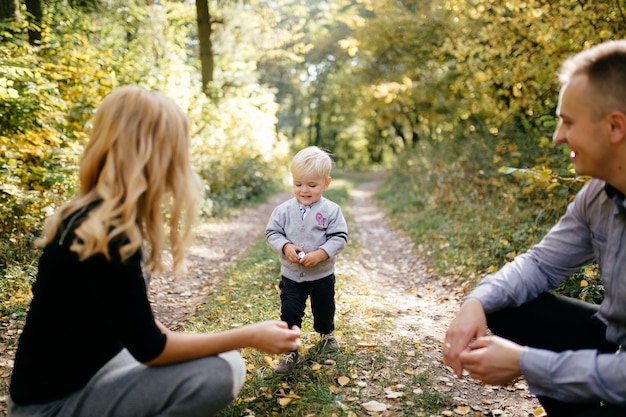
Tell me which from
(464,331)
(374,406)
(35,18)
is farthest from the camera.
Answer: (35,18)

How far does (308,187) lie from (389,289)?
2834mm

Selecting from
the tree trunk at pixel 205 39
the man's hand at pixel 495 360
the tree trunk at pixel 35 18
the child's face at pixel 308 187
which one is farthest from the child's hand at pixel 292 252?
the tree trunk at pixel 205 39

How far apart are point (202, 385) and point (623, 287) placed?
1.90 metres

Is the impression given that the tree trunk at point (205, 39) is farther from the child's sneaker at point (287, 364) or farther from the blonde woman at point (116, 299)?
the blonde woman at point (116, 299)

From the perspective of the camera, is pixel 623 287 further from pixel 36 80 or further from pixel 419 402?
pixel 36 80

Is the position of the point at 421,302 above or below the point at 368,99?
→ below

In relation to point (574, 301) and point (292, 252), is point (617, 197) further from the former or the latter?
point (292, 252)

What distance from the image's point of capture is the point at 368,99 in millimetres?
19422

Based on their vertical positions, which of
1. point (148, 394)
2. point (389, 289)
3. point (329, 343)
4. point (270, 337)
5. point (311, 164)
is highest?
point (311, 164)

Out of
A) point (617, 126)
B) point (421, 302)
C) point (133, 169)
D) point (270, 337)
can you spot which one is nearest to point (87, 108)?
point (421, 302)

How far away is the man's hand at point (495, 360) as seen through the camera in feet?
6.49

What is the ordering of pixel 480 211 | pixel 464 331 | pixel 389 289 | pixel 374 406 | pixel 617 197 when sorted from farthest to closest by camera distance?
pixel 480 211 → pixel 389 289 → pixel 374 406 → pixel 464 331 → pixel 617 197

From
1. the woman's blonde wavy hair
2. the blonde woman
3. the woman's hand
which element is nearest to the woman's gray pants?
the blonde woman

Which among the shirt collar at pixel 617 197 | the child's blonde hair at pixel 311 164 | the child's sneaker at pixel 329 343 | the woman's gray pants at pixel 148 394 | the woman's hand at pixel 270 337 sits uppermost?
the shirt collar at pixel 617 197
